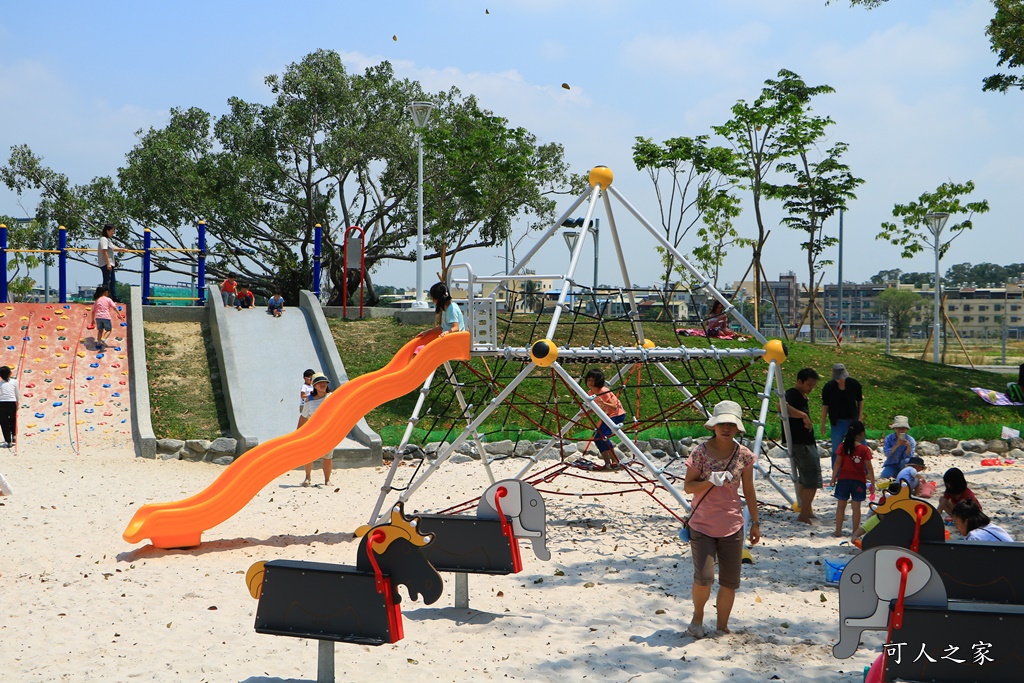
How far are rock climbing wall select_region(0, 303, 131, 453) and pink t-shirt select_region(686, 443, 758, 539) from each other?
32.1ft

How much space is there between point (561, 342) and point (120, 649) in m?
13.9

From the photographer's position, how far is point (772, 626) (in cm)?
602

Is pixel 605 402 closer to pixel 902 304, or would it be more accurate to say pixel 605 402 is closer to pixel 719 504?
pixel 719 504

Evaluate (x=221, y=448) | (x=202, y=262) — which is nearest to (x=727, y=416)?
(x=221, y=448)

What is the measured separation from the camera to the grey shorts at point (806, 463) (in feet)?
28.7

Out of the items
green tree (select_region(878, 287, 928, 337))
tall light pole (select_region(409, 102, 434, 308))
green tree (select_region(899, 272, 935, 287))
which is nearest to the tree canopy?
tall light pole (select_region(409, 102, 434, 308))

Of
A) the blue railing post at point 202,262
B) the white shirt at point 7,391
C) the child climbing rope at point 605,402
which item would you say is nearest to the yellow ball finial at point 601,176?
the child climbing rope at point 605,402

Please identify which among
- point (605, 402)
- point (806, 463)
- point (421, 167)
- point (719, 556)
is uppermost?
point (421, 167)

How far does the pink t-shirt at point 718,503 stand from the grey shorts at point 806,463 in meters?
3.44

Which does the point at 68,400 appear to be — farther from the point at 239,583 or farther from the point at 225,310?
the point at 239,583

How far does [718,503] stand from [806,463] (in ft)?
11.7

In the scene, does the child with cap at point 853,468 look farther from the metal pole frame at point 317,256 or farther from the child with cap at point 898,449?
the metal pole frame at point 317,256

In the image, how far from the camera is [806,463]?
8.75m

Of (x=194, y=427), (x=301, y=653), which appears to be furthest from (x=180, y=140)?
(x=301, y=653)
